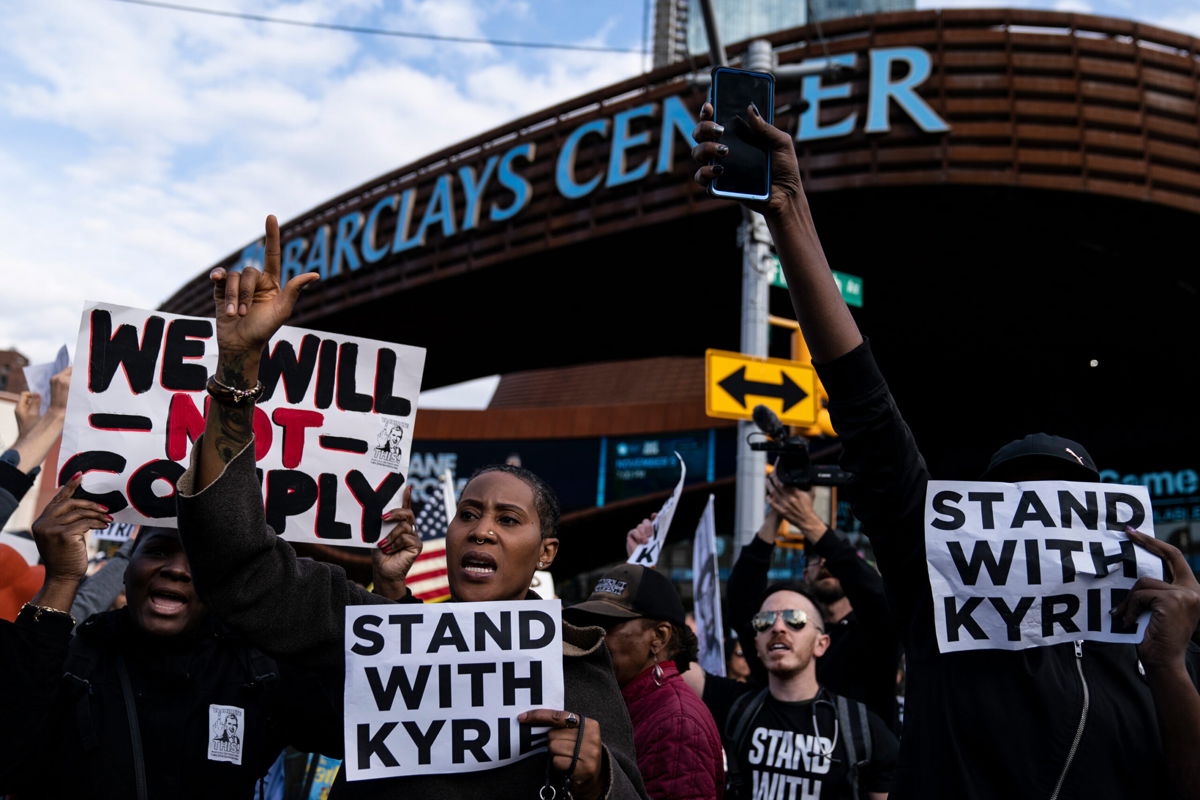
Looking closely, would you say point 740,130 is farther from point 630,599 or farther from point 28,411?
point 28,411

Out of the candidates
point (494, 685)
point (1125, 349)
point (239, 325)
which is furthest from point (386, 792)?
point (1125, 349)

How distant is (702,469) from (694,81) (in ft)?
48.5

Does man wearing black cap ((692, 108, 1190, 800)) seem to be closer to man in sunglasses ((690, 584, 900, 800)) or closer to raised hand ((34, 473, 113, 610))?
man in sunglasses ((690, 584, 900, 800))

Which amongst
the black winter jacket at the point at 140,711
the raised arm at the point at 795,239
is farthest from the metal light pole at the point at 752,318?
the raised arm at the point at 795,239

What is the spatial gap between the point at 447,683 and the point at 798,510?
2319 mm

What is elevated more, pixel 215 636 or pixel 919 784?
pixel 215 636

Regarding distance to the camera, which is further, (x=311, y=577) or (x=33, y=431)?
(x=33, y=431)

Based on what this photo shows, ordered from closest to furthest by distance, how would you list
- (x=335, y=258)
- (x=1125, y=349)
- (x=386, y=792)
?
1. (x=386, y=792)
2. (x=1125, y=349)
3. (x=335, y=258)

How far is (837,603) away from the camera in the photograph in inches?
238

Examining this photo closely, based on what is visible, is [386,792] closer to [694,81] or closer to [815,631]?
[815,631]

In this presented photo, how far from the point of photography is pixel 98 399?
127 inches

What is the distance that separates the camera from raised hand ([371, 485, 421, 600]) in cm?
346

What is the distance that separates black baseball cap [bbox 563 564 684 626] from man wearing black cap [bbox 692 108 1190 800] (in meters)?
1.57

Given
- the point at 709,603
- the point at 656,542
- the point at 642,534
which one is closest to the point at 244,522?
the point at 656,542
